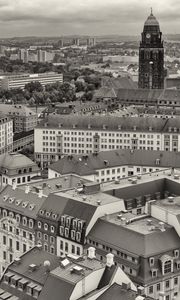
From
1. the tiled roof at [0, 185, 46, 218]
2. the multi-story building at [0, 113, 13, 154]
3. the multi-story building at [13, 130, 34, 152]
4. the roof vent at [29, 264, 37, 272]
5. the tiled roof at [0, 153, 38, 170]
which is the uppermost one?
the roof vent at [29, 264, 37, 272]

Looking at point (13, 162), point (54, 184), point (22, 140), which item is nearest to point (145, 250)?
point (54, 184)

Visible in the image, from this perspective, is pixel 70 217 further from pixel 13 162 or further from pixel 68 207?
pixel 13 162

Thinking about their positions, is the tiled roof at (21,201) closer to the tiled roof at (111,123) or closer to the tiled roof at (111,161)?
the tiled roof at (111,161)

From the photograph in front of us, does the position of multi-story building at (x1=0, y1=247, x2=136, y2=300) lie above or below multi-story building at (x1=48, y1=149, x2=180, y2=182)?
above

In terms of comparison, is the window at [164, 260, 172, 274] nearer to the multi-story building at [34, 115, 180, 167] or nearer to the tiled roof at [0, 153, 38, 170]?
the tiled roof at [0, 153, 38, 170]

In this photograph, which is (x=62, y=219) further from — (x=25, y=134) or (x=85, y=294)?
(x=25, y=134)

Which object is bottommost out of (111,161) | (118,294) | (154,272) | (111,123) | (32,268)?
(154,272)

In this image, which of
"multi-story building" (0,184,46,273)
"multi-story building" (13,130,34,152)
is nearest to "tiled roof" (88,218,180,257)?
"multi-story building" (0,184,46,273)
